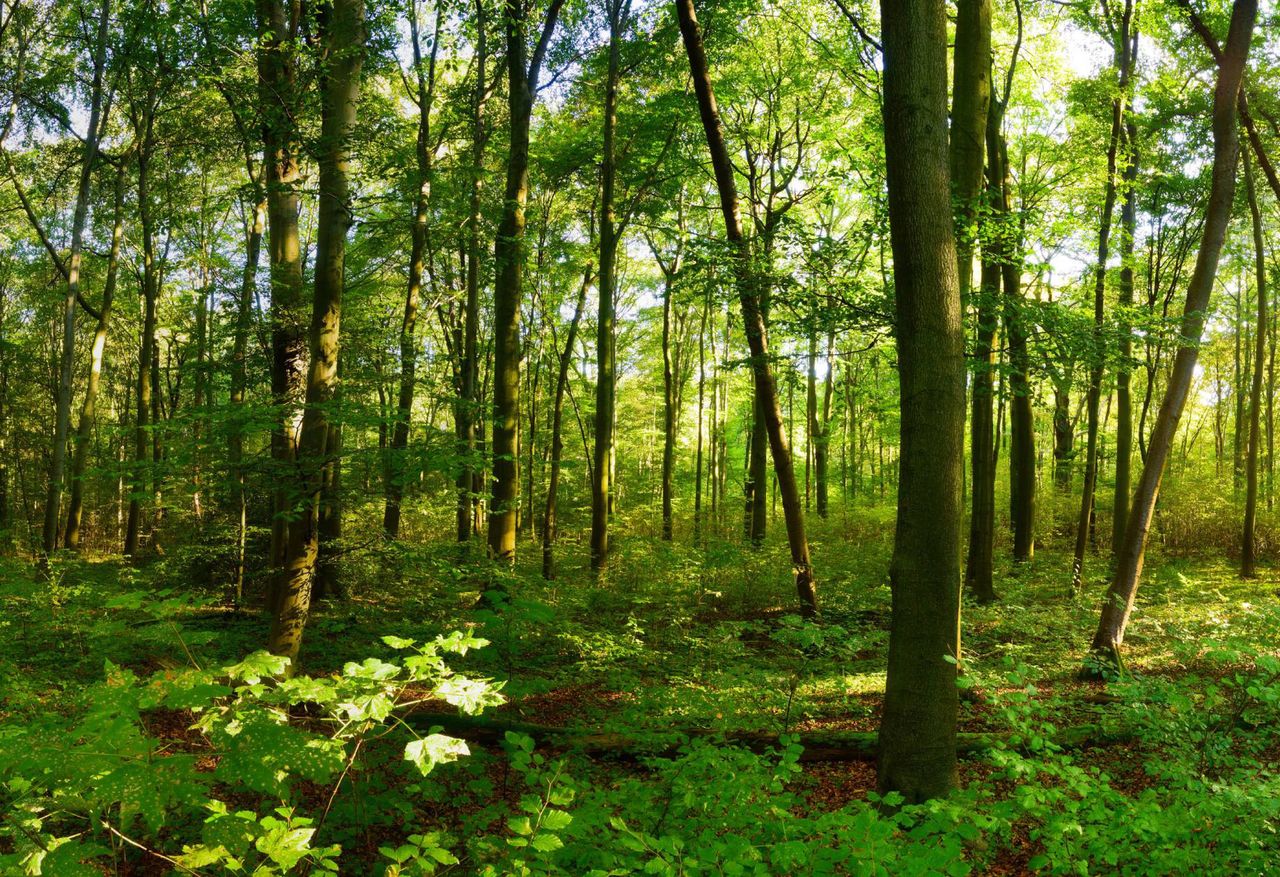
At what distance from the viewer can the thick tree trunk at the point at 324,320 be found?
18.1ft

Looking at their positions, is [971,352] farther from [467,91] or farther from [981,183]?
[467,91]

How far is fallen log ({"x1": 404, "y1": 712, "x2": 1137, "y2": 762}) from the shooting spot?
531 cm

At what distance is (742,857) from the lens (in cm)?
242

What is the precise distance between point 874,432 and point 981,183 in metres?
23.2

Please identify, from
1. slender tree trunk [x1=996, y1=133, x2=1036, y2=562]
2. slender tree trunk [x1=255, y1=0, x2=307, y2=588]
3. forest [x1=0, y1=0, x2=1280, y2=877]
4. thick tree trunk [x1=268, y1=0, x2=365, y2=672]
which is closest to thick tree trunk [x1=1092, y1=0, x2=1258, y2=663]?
forest [x1=0, y1=0, x2=1280, y2=877]

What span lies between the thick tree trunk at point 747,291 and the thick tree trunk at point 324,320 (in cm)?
391

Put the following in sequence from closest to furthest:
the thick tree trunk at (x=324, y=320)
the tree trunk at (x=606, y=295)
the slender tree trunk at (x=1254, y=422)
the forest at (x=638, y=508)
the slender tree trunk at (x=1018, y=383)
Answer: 1. the forest at (x=638, y=508)
2. the thick tree trunk at (x=324, y=320)
3. the slender tree trunk at (x=1018, y=383)
4. the tree trunk at (x=606, y=295)
5. the slender tree trunk at (x=1254, y=422)

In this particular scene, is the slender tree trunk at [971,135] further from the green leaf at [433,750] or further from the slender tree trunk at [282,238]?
the slender tree trunk at [282,238]

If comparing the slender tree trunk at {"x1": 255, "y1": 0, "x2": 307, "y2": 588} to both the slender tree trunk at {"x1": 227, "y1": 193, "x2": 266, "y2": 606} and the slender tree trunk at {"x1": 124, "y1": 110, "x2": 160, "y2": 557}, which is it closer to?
the slender tree trunk at {"x1": 227, "y1": 193, "x2": 266, "y2": 606}

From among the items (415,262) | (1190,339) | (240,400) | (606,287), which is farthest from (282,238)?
(1190,339)

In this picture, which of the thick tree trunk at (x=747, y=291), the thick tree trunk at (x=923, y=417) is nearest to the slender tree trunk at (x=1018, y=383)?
the thick tree trunk at (x=747, y=291)

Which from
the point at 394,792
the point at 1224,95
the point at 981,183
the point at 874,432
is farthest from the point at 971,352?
the point at 874,432

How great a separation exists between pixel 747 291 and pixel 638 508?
1618 centimetres

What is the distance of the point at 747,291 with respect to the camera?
735 centimetres
